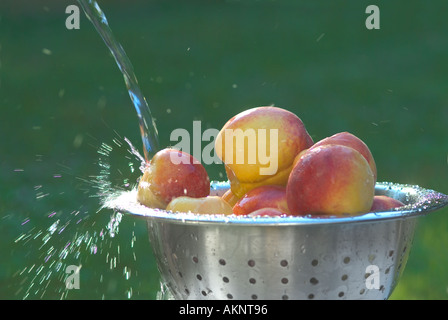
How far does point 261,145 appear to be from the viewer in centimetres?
113

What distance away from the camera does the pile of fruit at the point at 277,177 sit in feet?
3.21

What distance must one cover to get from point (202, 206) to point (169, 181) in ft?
0.46

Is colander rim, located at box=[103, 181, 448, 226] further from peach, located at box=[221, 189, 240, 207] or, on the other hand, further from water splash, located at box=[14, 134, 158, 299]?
water splash, located at box=[14, 134, 158, 299]

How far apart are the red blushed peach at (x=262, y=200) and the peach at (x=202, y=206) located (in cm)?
5

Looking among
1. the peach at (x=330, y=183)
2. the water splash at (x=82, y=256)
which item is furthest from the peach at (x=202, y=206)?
the water splash at (x=82, y=256)

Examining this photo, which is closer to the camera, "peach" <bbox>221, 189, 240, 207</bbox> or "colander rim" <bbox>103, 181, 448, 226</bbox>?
"colander rim" <bbox>103, 181, 448, 226</bbox>

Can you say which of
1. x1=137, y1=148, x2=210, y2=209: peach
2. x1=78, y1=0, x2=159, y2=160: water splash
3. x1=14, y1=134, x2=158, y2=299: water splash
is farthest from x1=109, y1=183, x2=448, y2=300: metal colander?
x1=14, y1=134, x2=158, y2=299: water splash

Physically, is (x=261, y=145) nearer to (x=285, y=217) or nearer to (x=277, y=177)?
(x=277, y=177)

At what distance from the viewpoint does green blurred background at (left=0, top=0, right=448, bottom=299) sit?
231 centimetres

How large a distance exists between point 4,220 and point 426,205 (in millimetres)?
2057

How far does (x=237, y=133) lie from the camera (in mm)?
1128

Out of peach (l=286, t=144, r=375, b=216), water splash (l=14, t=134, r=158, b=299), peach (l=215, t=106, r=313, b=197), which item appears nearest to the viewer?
peach (l=286, t=144, r=375, b=216)

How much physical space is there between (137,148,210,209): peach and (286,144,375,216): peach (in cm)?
20

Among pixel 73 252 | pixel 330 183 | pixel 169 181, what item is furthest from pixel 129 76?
pixel 73 252
